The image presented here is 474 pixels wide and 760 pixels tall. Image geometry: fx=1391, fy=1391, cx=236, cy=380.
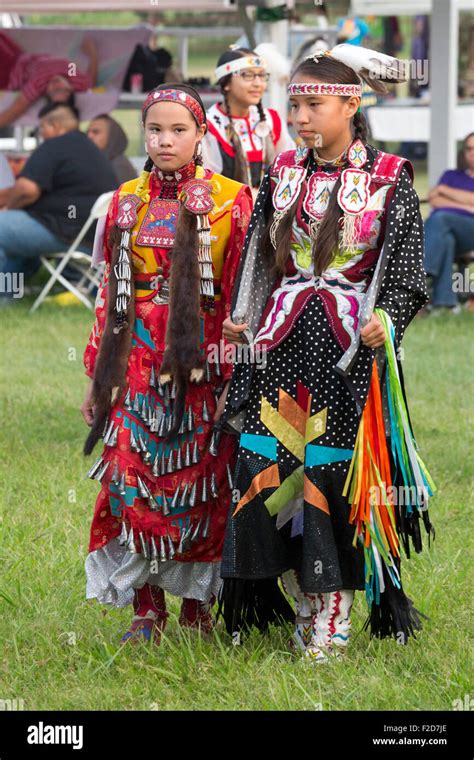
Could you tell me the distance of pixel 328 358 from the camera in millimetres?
3797

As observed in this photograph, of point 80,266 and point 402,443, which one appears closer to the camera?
point 402,443

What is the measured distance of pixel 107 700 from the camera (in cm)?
372

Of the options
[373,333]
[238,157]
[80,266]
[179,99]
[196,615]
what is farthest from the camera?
[80,266]

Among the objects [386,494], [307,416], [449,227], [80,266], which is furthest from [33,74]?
[386,494]

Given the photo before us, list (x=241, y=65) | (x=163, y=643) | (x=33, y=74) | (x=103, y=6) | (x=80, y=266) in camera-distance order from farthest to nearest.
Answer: (x=33, y=74) < (x=103, y=6) < (x=80, y=266) < (x=241, y=65) < (x=163, y=643)

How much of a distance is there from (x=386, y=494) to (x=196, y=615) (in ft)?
2.51

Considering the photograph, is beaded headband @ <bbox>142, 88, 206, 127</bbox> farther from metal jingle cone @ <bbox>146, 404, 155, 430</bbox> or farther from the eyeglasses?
the eyeglasses

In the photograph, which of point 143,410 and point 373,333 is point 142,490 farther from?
point 373,333

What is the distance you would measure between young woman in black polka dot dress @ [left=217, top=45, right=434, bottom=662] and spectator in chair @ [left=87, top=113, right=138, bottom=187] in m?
8.15

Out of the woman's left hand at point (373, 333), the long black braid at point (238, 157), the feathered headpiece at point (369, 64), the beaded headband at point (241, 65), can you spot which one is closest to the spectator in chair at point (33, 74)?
the beaded headband at point (241, 65)

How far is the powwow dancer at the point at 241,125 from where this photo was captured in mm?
6867

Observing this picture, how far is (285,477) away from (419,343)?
5.72 meters

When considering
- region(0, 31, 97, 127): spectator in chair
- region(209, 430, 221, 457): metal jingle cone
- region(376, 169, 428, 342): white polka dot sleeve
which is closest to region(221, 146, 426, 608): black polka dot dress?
region(376, 169, 428, 342): white polka dot sleeve
